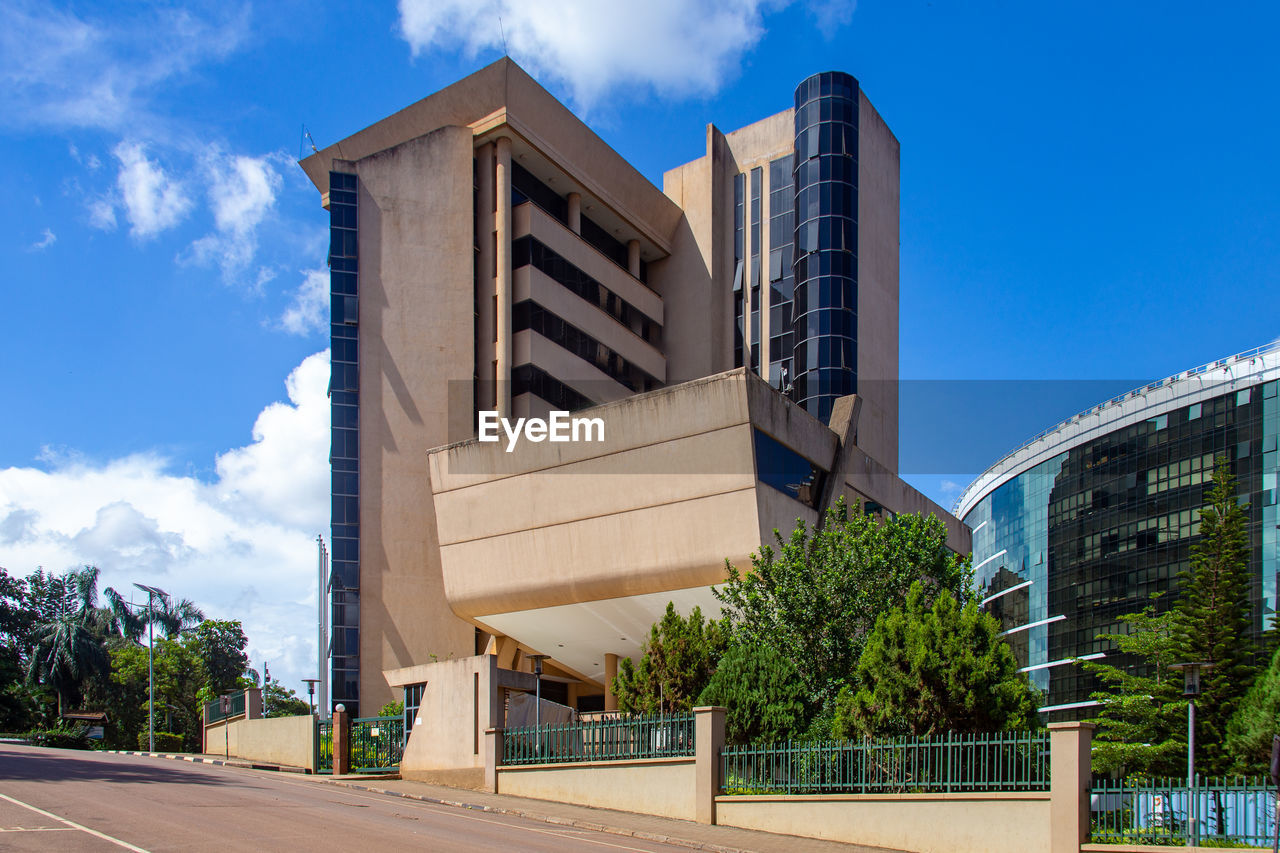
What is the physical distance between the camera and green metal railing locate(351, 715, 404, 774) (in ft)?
98.9

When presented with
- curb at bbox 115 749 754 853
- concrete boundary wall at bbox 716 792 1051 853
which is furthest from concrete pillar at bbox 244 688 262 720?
concrete boundary wall at bbox 716 792 1051 853

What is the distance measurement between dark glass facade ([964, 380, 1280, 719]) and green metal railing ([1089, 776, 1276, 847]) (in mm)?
52046

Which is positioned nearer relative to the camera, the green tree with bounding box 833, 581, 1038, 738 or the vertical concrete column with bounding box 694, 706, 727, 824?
the green tree with bounding box 833, 581, 1038, 738

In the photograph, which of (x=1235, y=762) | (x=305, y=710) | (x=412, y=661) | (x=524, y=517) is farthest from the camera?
(x=305, y=710)

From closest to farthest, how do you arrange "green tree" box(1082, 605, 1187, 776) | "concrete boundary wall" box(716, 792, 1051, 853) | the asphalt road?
the asphalt road → "concrete boundary wall" box(716, 792, 1051, 853) → "green tree" box(1082, 605, 1187, 776)

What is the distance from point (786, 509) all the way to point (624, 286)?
27512mm

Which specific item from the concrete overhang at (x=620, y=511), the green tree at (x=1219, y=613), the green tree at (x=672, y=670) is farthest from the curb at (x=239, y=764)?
the green tree at (x=1219, y=613)

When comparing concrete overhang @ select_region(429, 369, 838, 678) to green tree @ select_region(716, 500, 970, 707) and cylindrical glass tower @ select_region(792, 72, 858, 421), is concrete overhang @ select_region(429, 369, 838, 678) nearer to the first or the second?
green tree @ select_region(716, 500, 970, 707)

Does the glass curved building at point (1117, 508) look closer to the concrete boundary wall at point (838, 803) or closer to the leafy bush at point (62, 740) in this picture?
the concrete boundary wall at point (838, 803)

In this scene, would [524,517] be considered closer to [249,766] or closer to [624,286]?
[249,766]

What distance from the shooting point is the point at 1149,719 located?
115 feet

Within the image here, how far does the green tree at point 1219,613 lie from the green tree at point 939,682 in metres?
14.4

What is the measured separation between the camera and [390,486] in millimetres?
47875

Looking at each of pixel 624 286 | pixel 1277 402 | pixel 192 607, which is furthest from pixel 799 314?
pixel 192 607
